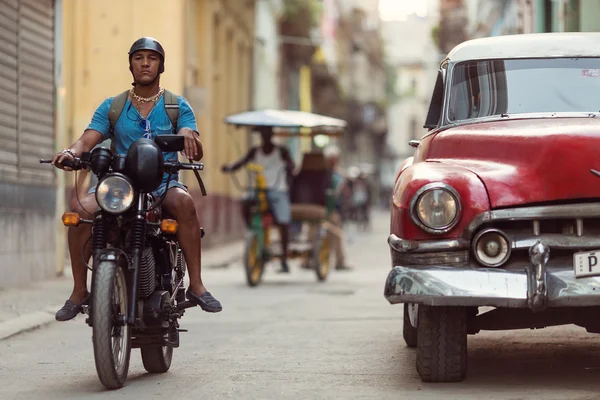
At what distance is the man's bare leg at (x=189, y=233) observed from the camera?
7.91 meters

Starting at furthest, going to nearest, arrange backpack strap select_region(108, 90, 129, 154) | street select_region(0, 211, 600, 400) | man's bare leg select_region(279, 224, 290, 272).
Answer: man's bare leg select_region(279, 224, 290, 272) → backpack strap select_region(108, 90, 129, 154) → street select_region(0, 211, 600, 400)

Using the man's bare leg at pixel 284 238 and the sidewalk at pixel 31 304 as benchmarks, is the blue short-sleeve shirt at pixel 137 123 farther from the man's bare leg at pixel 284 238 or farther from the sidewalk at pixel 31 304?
the man's bare leg at pixel 284 238

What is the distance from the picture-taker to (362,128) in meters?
87.9

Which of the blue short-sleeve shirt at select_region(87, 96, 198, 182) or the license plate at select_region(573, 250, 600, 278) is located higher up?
the blue short-sleeve shirt at select_region(87, 96, 198, 182)

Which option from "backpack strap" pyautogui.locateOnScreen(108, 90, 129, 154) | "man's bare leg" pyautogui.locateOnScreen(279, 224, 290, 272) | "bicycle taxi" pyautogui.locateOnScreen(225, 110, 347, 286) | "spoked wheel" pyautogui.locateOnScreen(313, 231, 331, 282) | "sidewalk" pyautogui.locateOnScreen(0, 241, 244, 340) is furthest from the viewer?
"spoked wheel" pyautogui.locateOnScreen(313, 231, 331, 282)

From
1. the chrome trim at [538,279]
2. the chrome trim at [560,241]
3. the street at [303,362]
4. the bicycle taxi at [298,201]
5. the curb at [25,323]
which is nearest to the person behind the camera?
the chrome trim at [538,279]

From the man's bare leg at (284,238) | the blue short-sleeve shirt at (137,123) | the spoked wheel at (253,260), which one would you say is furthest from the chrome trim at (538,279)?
the man's bare leg at (284,238)

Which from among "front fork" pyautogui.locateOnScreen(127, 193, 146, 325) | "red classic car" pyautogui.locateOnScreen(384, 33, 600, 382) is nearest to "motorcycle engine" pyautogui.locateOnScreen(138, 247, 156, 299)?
"front fork" pyautogui.locateOnScreen(127, 193, 146, 325)

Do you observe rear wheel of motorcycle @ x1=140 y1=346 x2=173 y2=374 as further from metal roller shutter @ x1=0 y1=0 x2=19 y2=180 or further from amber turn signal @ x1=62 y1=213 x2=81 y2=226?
metal roller shutter @ x1=0 y1=0 x2=19 y2=180

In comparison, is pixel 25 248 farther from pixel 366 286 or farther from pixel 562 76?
pixel 562 76

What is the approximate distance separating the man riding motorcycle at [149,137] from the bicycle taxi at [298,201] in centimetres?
878

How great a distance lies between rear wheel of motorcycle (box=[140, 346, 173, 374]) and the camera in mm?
8336

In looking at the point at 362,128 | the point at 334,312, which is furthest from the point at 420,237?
the point at 362,128

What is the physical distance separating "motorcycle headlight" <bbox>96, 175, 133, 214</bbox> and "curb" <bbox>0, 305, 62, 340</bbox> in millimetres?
3523
